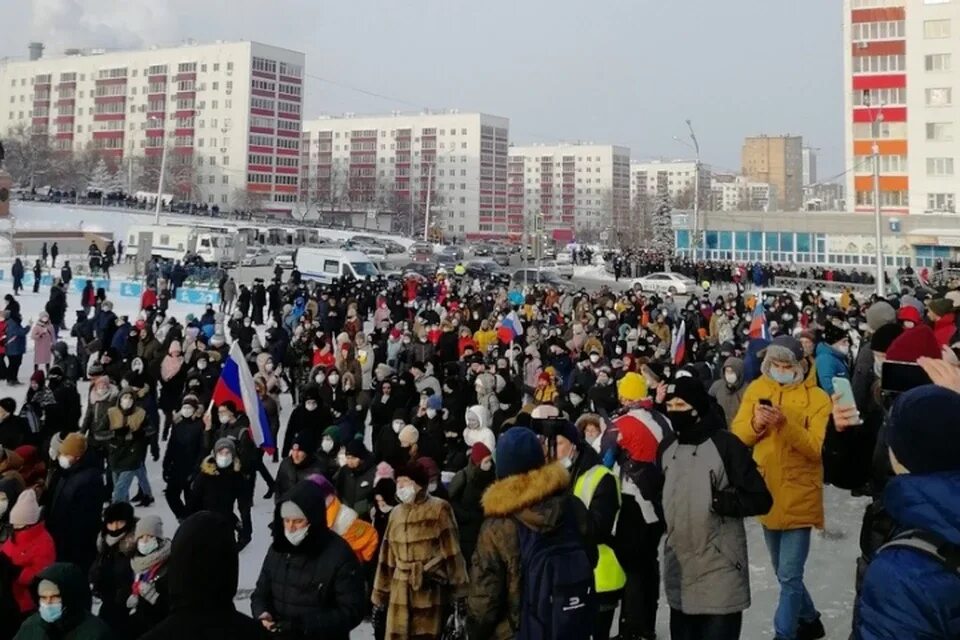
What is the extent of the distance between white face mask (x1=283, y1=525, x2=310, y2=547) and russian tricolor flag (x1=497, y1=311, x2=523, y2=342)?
13.6 meters

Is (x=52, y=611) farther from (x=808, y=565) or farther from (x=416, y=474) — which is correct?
(x=808, y=565)

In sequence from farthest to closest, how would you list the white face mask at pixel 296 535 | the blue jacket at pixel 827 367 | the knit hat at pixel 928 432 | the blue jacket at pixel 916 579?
the blue jacket at pixel 827 367 < the white face mask at pixel 296 535 < the knit hat at pixel 928 432 < the blue jacket at pixel 916 579

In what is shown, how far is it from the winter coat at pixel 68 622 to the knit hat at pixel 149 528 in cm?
97

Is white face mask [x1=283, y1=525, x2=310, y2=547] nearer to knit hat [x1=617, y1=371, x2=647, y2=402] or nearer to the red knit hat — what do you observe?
the red knit hat

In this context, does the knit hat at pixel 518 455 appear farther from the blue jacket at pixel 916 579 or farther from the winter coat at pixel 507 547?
the blue jacket at pixel 916 579

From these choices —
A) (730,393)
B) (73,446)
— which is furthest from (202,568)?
(730,393)

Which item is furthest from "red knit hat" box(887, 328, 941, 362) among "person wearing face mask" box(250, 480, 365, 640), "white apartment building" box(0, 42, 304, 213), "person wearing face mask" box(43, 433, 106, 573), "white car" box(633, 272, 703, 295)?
"white apartment building" box(0, 42, 304, 213)

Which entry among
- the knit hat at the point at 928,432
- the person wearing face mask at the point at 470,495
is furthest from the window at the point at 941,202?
the knit hat at the point at 928,432

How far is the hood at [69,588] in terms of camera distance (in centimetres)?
409

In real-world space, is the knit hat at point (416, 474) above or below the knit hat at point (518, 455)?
below

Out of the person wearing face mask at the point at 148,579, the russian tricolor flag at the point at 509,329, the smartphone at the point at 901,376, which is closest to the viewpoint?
the smartphone at the point at 901,376

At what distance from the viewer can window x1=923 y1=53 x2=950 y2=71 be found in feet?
197

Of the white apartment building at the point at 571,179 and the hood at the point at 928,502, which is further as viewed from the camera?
the white apartment building at the point at 571,179

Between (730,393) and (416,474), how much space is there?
527 centimetres
